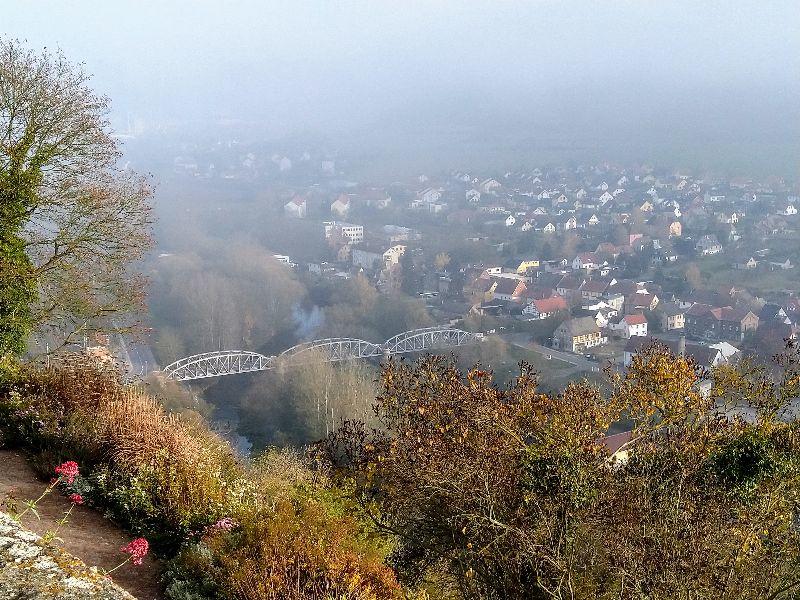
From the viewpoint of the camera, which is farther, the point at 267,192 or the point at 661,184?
the point at 661,184

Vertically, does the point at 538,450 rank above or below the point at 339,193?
above

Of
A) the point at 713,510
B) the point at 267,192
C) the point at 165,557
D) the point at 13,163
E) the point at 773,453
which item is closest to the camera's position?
the point at 165,557

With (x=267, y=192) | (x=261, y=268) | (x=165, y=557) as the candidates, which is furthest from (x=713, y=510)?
(x=267, y=192)

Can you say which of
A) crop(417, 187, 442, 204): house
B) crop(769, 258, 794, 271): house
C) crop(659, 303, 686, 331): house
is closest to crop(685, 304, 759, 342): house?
crop(659, 303, 686, 331): house

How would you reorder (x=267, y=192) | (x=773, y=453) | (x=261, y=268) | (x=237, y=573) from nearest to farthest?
(x=237, y=573), (x=773, y=453), (x=261, y=268), (x=267, y=192)

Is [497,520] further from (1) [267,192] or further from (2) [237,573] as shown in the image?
(1) [267,192]

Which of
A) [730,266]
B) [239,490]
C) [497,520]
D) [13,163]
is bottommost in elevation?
[730,266]

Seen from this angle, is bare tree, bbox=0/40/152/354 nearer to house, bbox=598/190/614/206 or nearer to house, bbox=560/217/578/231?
house, bbox=560/217/578/231
